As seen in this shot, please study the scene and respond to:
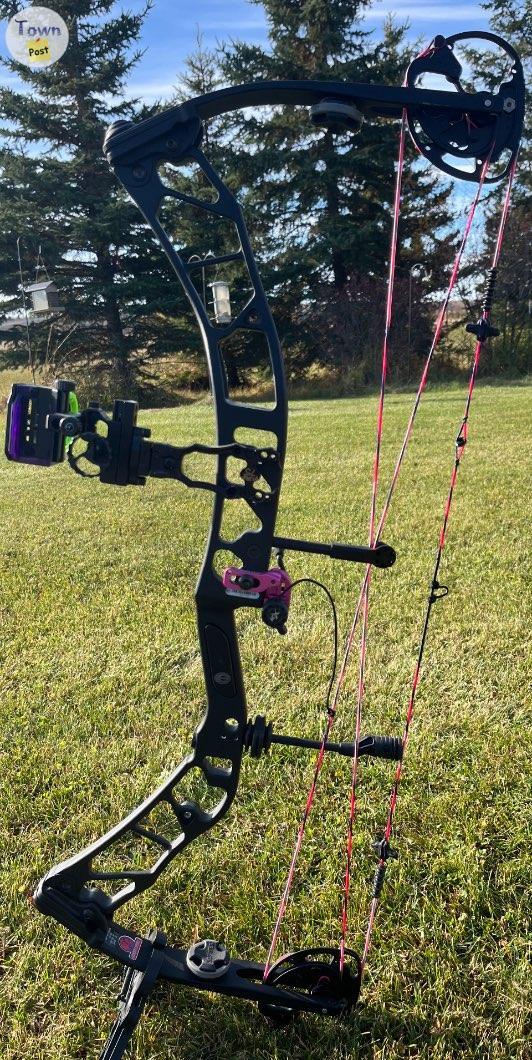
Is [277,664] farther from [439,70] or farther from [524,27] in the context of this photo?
[524,27]

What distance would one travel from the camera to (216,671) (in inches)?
68.7

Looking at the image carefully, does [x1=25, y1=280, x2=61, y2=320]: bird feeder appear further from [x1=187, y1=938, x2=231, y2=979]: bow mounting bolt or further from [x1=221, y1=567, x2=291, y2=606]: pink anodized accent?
[x1=187, y1=938, x2=231, y2=979]: bow mounting bolt

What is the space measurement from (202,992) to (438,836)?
96 cm

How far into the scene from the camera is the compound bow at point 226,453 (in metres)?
1.47

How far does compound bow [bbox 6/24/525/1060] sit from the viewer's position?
147cm

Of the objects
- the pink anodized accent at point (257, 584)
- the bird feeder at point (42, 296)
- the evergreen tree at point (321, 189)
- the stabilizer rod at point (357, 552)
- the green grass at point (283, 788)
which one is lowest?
the green grass at point (283, 788)

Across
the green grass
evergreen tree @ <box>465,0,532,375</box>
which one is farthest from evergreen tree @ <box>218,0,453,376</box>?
the green grass

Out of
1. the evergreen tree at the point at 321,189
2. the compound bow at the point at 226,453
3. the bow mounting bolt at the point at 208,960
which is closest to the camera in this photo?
the compound bow at the point at 226,453

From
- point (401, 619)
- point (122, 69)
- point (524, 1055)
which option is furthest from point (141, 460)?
point (122, 69)

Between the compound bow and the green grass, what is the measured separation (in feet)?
0.60

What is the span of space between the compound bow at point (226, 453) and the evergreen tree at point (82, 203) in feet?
72.3

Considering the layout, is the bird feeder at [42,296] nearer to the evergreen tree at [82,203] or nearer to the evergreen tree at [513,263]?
the evergreen tree at [82,203]

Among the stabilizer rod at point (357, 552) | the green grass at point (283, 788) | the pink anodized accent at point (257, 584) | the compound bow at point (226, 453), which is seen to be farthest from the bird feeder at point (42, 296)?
the stabilizer rod at point (357, 552)

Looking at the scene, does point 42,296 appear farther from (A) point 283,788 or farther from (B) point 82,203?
(A) point 283,788
